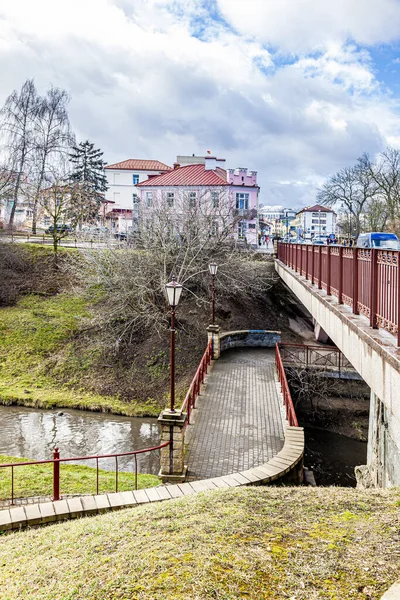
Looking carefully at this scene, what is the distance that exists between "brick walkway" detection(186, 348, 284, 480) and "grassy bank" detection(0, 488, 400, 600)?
412 cm

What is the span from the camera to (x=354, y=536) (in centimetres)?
485

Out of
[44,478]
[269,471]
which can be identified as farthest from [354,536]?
[44,478]

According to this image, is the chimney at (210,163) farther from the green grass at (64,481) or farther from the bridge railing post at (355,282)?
the bridge railing post at (355,282)

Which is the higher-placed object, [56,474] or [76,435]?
[56,474]

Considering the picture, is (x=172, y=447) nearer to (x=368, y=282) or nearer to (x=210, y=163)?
(x=368, y=282)

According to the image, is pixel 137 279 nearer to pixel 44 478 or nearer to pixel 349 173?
pixel 44 478

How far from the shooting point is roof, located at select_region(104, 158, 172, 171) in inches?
2552

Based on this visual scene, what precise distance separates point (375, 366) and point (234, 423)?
7776 millimetres

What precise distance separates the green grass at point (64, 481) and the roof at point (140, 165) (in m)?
56.3

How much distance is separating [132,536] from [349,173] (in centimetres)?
5544

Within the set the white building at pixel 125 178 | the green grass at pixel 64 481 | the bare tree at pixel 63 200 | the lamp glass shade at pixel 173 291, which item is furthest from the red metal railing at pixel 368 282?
the white building at pixel 125 178

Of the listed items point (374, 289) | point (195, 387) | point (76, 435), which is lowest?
point (76, 435)

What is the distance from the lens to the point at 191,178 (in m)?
51.4

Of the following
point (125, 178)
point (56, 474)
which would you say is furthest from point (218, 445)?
point (125, 178)
